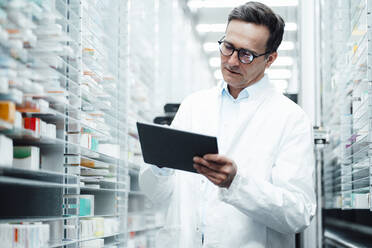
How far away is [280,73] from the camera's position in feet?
15.3

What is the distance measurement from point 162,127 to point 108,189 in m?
1.19

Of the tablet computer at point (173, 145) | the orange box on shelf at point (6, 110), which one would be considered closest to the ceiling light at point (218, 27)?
the tablet computer at point (173, 145)

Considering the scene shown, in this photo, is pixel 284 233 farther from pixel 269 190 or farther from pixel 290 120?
pixel 290 120

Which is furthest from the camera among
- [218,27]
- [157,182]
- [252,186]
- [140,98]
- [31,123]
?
[218,27]

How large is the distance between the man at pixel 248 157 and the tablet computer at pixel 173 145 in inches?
10.6

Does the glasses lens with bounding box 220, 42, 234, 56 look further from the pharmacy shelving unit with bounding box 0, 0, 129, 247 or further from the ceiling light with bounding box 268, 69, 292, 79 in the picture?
the ceiling light with bounding box 268, 69, 292, 79

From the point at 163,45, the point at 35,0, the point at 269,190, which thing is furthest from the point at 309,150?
the point at 163,45

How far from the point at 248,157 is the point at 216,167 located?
17.0 inches

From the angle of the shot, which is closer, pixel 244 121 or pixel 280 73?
pixel 244 121

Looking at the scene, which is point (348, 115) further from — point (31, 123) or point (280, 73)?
point (31, 123)

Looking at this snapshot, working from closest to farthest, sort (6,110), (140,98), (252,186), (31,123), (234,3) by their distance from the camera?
(6,110) < (31,123) < (252,186) < (234,3) < (140,98)

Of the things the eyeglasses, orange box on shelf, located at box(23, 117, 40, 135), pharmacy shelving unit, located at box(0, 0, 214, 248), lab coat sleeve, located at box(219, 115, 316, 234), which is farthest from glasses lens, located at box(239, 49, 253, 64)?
orange box on shelf, located at box(23, 117, 40, 135)

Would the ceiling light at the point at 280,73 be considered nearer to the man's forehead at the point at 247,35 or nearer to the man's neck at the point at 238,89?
the man's neck at the point at 238,89

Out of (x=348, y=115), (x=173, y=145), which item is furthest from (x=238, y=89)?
(x=348, y=115)
